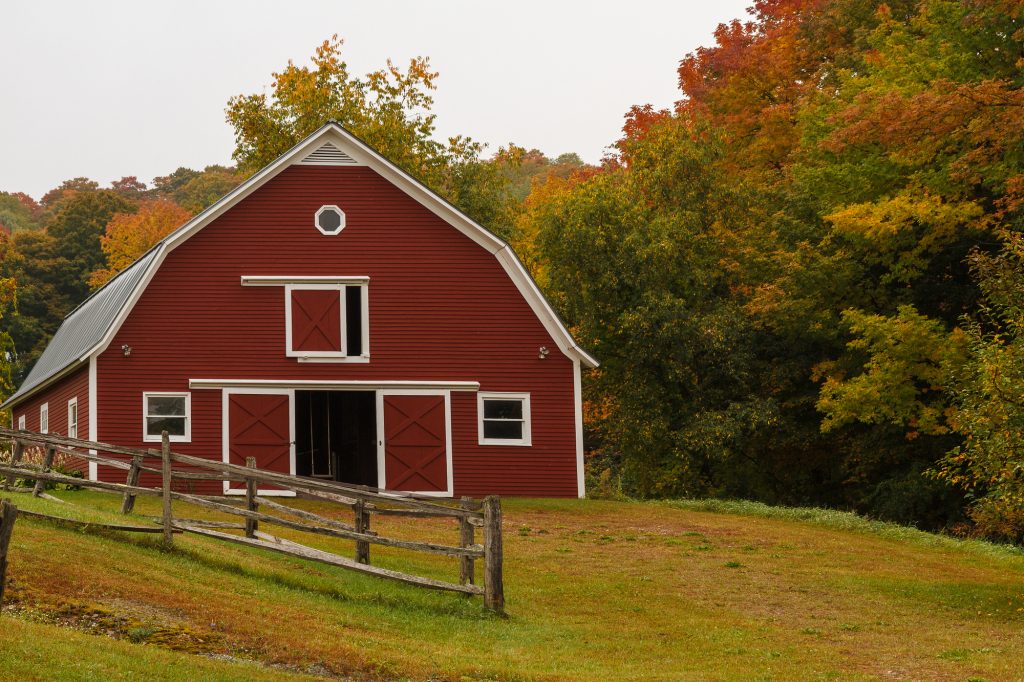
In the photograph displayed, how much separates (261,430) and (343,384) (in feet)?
6.81

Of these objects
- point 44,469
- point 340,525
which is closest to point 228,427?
point 44,469

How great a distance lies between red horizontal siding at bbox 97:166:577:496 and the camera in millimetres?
30469

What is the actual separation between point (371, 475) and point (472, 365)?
3672 mm

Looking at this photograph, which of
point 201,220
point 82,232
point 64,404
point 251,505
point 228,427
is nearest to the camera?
point 251,505

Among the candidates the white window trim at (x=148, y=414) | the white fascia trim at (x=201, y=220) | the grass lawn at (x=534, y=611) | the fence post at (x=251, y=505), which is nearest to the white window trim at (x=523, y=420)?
the grass lawn at (x=534, y=611)

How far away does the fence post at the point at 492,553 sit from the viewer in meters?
17.1

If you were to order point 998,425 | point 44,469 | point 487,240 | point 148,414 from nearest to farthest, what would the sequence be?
1. point 998,425
2. point 44,469
3. point 148,414
4. point 487,240

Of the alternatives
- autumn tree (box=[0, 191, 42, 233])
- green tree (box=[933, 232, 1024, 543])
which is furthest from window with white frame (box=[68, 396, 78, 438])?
autumn tree (box=[0, 191, 42, 233])

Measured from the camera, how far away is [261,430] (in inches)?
1195

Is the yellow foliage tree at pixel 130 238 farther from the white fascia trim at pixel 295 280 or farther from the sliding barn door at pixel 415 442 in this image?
the sliding barn door at pixel 415 442

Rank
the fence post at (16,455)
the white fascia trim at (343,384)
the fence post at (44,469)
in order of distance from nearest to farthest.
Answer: the fence post at (44,469) < the fence post at (16,455) < the white fascia trim at (343,384)

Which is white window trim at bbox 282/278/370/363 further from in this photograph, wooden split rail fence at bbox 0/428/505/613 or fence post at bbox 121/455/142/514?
wooden split rail fence at bbox 0/428/505/613

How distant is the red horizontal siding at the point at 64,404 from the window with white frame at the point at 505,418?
8.69 m

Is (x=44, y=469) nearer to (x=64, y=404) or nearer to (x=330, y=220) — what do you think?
(x=64, y=404)
